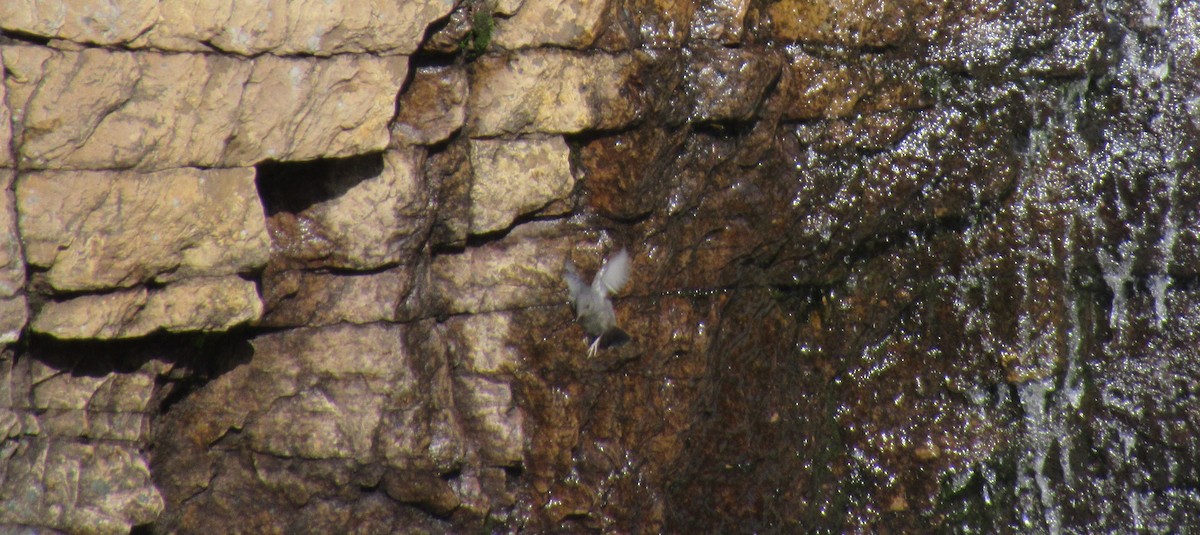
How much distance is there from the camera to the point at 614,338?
412cm

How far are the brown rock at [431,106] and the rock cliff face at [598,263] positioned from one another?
0.01 meters

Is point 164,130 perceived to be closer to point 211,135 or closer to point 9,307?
point 211,135

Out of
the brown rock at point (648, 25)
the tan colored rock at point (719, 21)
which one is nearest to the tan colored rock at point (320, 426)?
the brown rock at point (648, 25)

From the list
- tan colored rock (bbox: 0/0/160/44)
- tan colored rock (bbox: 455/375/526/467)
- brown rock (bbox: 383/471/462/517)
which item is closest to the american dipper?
tan colored rock (bbox: 455/375/526/467)

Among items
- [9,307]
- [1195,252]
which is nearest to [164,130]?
[9,307]

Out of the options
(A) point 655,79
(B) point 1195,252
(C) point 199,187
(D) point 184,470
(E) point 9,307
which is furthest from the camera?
(B) point 1195,252

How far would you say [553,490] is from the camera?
4.20m

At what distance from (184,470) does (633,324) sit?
169 cm

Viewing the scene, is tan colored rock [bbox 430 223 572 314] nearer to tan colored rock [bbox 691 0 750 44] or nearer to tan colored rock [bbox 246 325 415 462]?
tan colored rock [bbox 246 325 415 462]

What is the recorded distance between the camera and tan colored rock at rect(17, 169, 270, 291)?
3.09 m

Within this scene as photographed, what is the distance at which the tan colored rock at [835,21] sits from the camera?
14.0ft

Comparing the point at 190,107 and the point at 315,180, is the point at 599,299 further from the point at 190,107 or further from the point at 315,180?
the point at 190,107

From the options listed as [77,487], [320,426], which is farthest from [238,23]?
[77,487]

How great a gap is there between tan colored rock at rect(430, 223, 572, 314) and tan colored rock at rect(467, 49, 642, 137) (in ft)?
1.34
